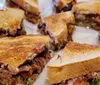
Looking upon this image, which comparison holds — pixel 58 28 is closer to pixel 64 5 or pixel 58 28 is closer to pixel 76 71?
pixel 64 5

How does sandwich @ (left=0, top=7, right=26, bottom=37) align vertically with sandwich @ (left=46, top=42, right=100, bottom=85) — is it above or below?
above

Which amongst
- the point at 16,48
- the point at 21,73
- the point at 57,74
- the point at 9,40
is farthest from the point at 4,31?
the point at 57,74

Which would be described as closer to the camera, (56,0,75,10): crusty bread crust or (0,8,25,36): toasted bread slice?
(0,8,25,36): toasted bread slice

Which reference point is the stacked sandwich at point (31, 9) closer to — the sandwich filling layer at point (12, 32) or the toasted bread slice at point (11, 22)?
the toasted bread slice at point (11, 22)

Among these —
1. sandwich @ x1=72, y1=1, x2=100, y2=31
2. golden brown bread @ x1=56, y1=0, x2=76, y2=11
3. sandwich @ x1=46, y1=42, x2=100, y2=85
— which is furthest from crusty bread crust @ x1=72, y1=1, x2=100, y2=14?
sandwich @ x1=46, y1=42, x2=100, y2=85

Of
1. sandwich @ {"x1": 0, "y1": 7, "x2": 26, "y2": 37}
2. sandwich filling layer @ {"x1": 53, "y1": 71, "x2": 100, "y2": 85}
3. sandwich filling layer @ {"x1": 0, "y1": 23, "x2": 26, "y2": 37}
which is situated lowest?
sandwich filling layer @ {"x1": 53, "y1": 71, "x2": 100, "y2": 85}

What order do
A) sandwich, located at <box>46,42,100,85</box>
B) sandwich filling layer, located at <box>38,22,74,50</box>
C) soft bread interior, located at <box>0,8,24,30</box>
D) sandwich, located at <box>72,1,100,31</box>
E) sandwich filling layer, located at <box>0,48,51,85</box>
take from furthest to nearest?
sandwich, located at <box>72,1,100,31</box> → soft bread interior, located at <box>0,8,24,30</box> → sandwich filling layer, located at <box>38,22,74,50</box> → sandwich filling layer, located at <box>0,48,51,85</box> → sandwich, located at <box>46,42,100,85</box>

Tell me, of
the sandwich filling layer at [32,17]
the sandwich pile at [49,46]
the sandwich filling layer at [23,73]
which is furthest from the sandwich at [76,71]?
the sandwich filling layer at [32,17]

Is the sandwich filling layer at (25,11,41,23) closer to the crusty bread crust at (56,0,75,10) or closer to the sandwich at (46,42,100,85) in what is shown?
the crusty bread crust at (56,0,75,10)
